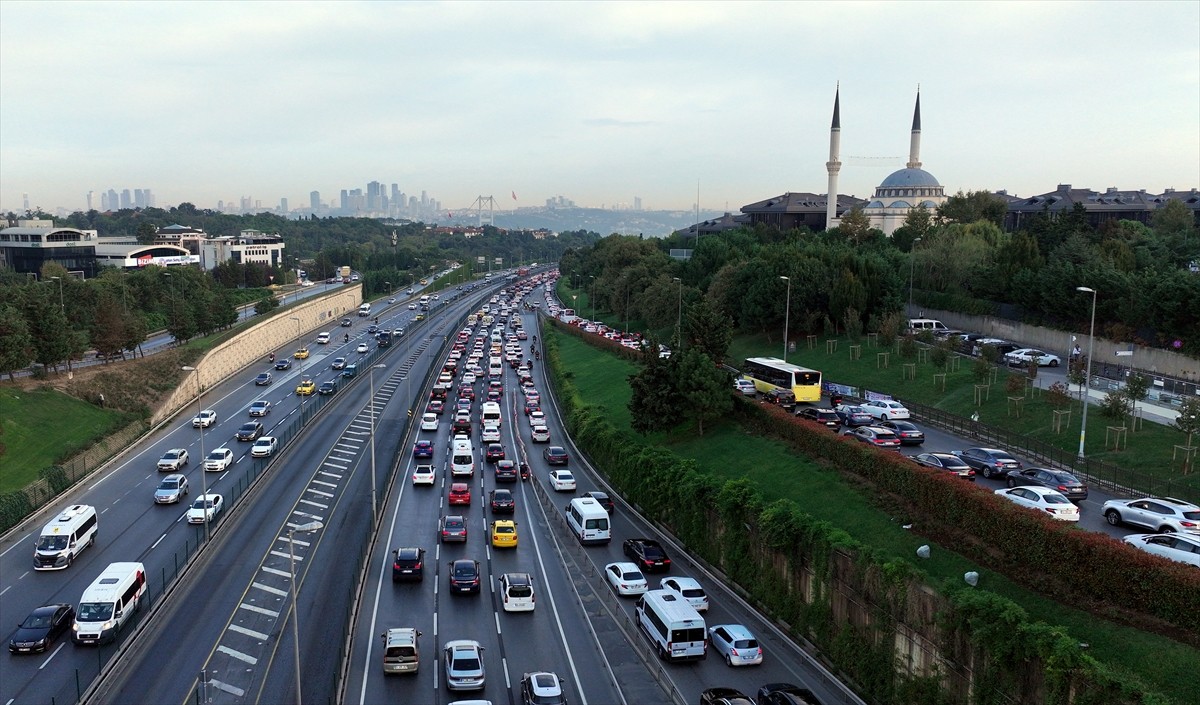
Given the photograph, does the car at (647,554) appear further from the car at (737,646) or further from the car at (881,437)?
the car at (881,437)

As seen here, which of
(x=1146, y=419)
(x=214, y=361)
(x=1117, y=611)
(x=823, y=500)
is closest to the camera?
(x=1117, y=611)

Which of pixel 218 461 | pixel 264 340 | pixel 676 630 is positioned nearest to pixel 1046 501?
pixel 676 630

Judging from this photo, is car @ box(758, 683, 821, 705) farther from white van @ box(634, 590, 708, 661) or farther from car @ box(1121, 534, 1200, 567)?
car @ box(1121, 534, 1200, 567)

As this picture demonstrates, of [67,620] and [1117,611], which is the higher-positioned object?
[1117,611]

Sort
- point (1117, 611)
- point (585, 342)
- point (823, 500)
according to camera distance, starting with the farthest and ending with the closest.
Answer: point (585, 342) < point (823, 500) < point (1117, 611)

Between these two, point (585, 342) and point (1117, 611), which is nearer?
point (1117, 611)

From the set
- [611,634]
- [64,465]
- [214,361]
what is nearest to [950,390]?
[611,634]

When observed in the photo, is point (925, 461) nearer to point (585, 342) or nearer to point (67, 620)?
point (67, 620)
